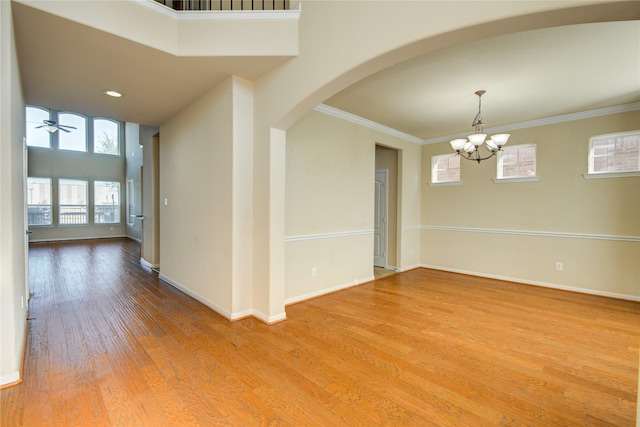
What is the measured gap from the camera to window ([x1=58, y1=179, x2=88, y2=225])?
993 cm

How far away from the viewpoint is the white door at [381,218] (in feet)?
20.1

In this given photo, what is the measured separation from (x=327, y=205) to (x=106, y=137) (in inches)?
427

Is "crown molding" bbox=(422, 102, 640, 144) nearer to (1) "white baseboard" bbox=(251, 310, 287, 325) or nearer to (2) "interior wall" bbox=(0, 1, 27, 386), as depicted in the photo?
(1) "white baseboard" bbox=(251, 310, 287, 325)

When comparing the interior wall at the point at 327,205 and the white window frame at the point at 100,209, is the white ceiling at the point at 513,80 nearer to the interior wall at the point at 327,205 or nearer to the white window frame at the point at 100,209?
the interior wall at the point at 327,205

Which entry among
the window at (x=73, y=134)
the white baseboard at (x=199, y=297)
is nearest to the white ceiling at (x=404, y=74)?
the white baseboard at (x=199, y=297)

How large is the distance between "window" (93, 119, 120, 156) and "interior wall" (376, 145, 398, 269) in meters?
10.4

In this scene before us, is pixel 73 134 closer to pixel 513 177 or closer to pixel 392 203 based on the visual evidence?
pixel 392 203

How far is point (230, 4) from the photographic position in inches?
125

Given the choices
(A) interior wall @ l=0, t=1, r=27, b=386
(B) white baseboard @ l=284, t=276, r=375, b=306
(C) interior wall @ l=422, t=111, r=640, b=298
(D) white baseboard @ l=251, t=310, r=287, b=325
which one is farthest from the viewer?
(C) interior wall @ l=422, t=111, r=640, b=298

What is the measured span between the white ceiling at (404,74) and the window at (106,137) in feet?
25.9

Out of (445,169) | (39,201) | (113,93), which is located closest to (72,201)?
(39,201)

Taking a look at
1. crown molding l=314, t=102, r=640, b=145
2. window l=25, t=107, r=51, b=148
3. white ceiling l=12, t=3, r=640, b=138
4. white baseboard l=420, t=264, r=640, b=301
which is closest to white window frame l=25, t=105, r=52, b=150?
window l=25, t=107, r=51, b=148

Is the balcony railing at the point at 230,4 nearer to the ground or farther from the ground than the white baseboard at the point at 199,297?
farther from the ground

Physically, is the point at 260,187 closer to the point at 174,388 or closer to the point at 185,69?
the point at 185,69
